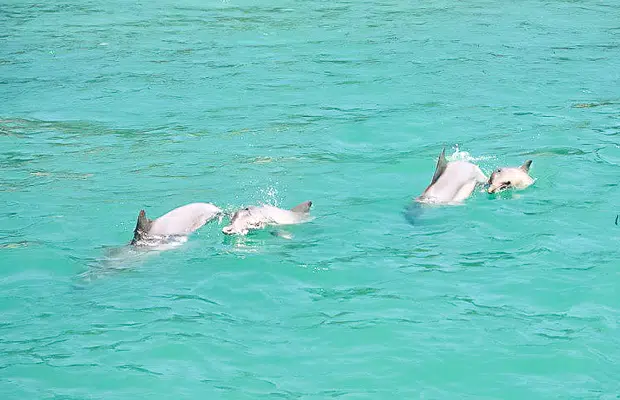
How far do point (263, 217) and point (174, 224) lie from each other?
83cm

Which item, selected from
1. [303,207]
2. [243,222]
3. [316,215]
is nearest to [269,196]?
[316,215]

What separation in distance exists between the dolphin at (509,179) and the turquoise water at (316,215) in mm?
153

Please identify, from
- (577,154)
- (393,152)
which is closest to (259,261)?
(393,152)

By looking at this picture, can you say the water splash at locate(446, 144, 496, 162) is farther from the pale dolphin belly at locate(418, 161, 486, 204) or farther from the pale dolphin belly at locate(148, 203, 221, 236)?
the pale dolphin belly at locate(148, 203, 221, 236)

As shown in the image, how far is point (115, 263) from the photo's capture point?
8852 millimetres

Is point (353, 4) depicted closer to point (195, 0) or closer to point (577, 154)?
point (195, 0)

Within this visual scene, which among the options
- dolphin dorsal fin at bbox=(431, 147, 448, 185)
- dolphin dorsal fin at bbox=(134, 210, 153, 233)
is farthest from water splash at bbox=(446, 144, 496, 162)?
dolphin dorsal fin at bbox=(134, 210, 153, 233)

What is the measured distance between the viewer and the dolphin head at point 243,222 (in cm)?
931

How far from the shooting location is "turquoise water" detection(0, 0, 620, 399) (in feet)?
23.8

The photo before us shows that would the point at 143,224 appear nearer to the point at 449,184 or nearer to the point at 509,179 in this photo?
the point at 449,184

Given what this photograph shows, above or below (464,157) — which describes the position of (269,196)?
below

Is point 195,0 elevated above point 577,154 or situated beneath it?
elevated above

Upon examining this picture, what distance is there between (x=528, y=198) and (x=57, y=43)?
37.8 ft

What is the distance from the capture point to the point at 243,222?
30.7 ft
